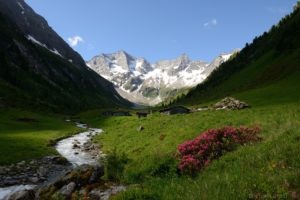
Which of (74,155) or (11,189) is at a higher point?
(74,155)

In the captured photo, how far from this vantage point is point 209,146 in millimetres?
18031

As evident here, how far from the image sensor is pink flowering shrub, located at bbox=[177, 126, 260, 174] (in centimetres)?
1622

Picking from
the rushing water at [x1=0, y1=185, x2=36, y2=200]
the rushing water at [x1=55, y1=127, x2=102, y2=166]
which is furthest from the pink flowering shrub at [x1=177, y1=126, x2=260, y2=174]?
the rushing water at [x1=55, y1=127, x2=102, y2=166]

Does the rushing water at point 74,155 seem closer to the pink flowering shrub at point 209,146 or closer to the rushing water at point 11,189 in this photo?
the rushing water at point 11,189

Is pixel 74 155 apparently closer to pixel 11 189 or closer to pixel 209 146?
pixel 11 189

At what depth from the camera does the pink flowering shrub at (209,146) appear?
16.2 metres

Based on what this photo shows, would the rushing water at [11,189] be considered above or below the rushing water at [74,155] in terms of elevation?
below

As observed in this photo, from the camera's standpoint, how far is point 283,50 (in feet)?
467

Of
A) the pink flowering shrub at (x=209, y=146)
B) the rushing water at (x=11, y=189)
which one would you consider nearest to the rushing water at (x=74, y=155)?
the rushing water at (x=11, y=189)

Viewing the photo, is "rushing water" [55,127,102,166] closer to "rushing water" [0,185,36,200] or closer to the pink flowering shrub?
"rushing water" [0,185,36,200]

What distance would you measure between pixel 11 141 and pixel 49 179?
18.3 m

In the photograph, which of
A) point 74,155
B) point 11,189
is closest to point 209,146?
point 11,189

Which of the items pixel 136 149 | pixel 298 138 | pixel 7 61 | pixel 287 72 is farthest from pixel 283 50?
pixel 7 61

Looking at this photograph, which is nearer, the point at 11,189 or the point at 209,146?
the point at 209,146
